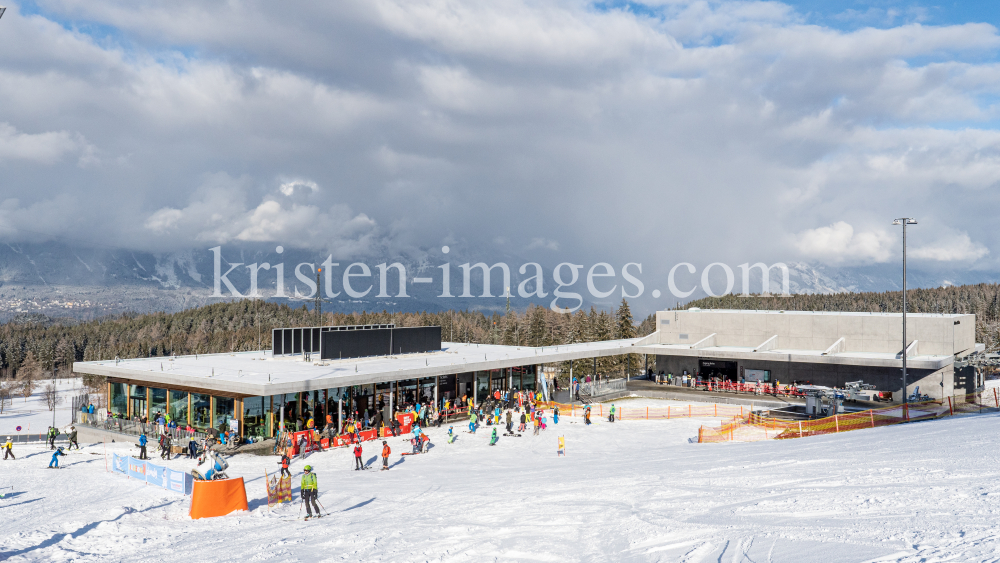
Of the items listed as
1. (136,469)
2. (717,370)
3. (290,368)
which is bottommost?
(717,370)

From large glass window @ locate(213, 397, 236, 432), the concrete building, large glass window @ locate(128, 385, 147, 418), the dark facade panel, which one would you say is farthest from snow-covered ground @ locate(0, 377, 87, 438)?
the concrete building

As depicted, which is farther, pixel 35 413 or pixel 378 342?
pixel 35 413

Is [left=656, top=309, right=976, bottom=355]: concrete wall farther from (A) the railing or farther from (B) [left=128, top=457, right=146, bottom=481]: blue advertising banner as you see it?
(B) [left=128, top=457, right=146, bottom=481]: blue advertising banner

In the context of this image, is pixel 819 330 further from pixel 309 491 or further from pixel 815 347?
pixel 309 491

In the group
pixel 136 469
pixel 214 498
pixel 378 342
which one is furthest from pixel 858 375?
pixel 136 469

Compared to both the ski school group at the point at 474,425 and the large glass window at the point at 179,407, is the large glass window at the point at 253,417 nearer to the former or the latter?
the ski school group at the point at 474,425

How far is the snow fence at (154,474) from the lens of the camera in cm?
1917

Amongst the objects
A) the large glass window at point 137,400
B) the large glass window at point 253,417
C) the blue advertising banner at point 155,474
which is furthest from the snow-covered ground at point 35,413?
the blue advertising banner at point 155,474

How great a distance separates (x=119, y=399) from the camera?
34469 mm

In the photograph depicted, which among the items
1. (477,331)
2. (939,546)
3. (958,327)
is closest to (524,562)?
(939,546)

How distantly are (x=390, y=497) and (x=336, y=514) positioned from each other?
87.7 inches

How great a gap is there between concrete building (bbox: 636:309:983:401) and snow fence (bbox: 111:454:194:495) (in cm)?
3994

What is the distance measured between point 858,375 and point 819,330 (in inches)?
199

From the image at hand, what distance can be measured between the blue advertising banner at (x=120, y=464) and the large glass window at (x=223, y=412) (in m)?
6.02
